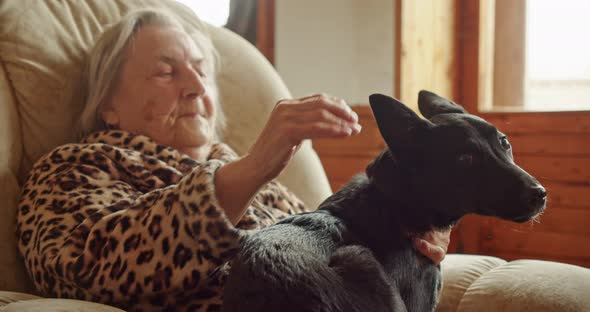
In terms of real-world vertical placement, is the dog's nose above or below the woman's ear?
below

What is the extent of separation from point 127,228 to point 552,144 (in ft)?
6.73

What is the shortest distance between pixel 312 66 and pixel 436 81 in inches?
33.9

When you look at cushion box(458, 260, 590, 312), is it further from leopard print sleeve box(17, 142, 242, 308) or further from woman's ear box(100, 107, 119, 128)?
woman's ear box(100, 107, 119, 128)

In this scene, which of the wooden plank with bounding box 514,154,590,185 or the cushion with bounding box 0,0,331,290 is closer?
the cushion with bounding box 0,0,331,290

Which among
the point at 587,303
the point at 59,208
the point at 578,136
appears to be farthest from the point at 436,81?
the point at 59,208

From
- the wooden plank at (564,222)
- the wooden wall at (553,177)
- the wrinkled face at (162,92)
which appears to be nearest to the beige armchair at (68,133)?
the wrinkled face at (162,92)

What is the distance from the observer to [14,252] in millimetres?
1140

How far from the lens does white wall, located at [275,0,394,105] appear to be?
10.8 ft

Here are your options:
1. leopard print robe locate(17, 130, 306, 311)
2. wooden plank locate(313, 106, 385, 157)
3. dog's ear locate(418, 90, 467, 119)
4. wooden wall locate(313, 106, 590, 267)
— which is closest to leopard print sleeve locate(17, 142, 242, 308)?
leopard print robe locate(17, 130, 306, 311)

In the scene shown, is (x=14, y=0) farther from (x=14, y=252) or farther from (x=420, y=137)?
(x=420, y=137)

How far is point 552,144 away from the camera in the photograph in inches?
98.3

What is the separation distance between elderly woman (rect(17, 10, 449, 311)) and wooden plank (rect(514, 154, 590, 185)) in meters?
1.56

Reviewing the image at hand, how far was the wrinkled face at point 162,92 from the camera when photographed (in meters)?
1.28

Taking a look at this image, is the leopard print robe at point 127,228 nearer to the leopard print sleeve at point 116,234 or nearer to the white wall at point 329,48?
the leopard print sleeve at point 116,234
